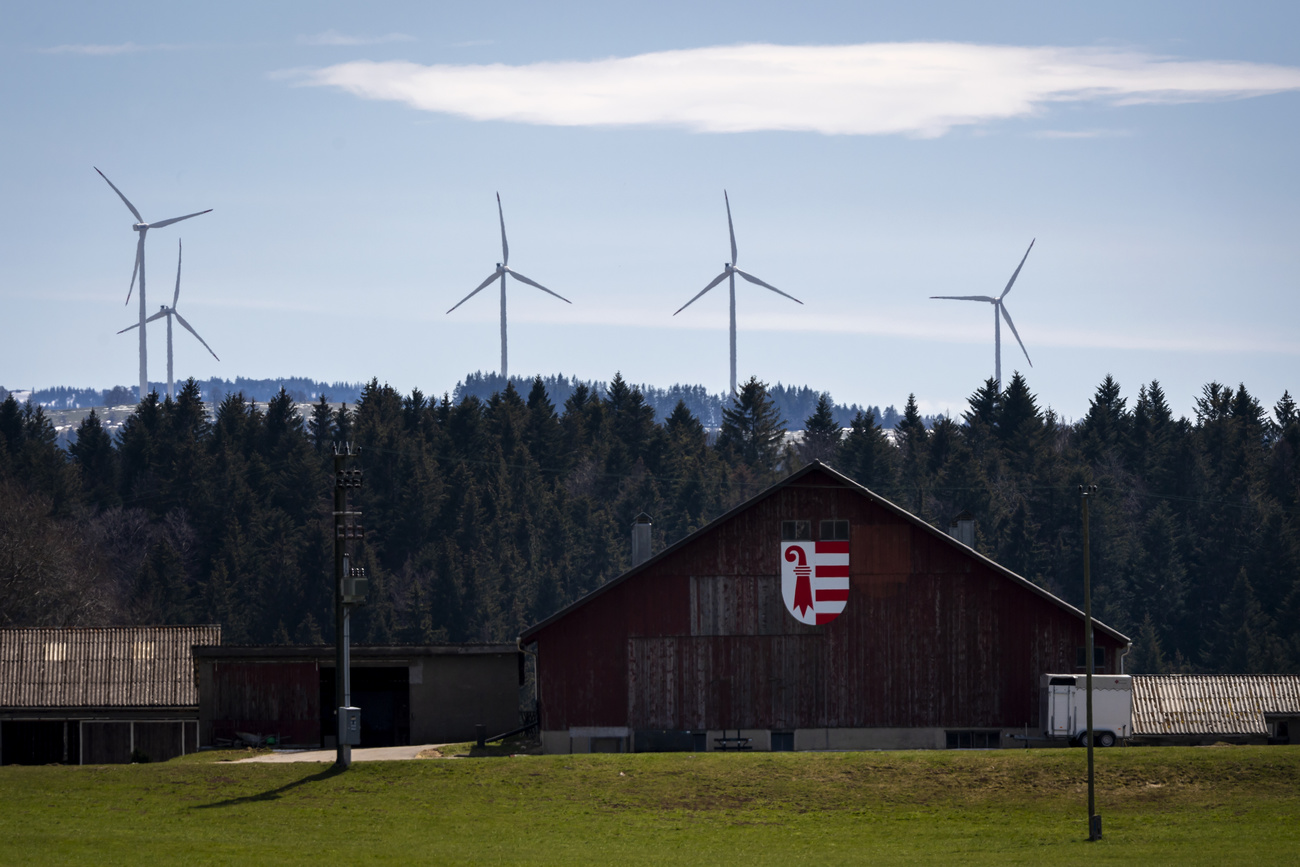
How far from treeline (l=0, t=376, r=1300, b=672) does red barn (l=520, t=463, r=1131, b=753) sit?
60.5m

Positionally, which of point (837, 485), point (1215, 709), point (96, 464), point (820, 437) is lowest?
point (1215, 709)

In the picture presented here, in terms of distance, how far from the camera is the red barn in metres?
52.5

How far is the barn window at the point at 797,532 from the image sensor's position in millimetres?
53188

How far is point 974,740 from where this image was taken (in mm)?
52594

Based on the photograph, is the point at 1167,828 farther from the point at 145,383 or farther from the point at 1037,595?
the point at 145,383

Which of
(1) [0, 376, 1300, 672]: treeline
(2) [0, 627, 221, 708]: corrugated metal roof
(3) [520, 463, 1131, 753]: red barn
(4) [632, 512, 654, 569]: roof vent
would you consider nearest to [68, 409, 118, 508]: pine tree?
(1) [0, 376, 1300, 672]: treeline

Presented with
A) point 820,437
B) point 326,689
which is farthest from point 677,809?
point 820,437

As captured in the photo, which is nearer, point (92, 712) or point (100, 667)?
point (92, 712)

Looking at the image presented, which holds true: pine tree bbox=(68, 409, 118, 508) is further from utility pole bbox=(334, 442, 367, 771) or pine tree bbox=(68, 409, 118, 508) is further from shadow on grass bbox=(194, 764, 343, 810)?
shadow on grass bbox=(194, 764, 343, 810)

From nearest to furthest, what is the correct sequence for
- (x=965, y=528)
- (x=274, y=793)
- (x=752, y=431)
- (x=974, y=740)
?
(x=274, y=793) < (x=974, y=740) < (x=965, y=528) < (x=752, y=431)

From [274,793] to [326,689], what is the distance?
16.8 m

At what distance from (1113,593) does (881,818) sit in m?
87.4

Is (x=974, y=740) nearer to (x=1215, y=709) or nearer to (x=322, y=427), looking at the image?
(x=1215, y=709)

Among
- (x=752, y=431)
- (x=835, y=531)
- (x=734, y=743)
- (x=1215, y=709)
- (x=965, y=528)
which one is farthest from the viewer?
(x=752, y=431)
